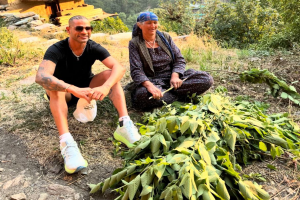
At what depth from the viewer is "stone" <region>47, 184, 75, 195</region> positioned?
1.78m

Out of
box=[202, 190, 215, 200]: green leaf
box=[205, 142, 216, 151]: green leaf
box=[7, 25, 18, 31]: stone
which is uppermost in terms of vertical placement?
box=[205, 142, 216, 151]: green leaf

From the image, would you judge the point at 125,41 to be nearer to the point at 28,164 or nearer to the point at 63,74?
the point at 63,74

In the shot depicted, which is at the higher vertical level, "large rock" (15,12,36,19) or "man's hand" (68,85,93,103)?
"man's hand" (68,85,93,103)

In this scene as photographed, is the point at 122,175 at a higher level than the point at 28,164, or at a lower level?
higher

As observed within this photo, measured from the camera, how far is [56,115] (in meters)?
2.16

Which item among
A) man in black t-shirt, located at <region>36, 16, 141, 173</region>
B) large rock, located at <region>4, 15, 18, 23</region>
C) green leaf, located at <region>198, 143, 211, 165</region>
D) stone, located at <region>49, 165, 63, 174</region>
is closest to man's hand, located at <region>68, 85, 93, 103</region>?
man in black t-shirt, located at <region>36, 16, 141, 173</region>

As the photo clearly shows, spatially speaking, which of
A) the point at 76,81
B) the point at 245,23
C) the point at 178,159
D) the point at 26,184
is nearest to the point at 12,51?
the point at 76,81

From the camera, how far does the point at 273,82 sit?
2.80m

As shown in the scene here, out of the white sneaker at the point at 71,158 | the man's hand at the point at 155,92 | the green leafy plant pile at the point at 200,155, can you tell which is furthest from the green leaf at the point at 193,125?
the man's hand at the point at 155,92

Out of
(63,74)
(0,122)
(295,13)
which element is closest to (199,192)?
(63,74)

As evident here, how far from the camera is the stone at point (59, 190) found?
1.78 m

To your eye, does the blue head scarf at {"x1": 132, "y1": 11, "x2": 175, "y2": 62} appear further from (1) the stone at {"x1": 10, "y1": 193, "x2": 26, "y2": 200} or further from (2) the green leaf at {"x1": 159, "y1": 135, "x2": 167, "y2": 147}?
(1) the stone at {"x1": 10, "y1": 193, "x2": 26, "y2": 200}

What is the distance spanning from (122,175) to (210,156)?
0.58 m

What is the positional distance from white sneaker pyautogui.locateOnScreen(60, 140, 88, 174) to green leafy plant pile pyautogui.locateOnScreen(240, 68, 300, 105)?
2044mm
